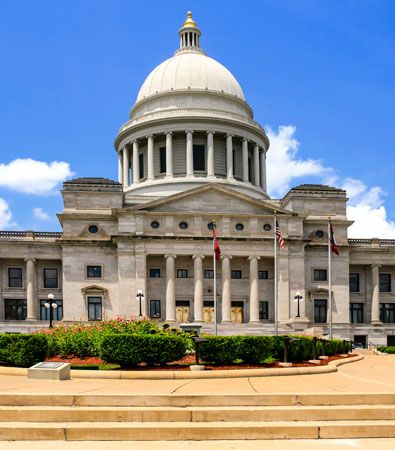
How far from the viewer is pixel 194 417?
13.1 meters

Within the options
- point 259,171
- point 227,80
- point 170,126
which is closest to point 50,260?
point 170,126

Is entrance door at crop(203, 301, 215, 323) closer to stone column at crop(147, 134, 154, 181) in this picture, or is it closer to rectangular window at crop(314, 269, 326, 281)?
rectangular window at crop(314, 269, 326, 281)

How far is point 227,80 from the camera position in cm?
8581

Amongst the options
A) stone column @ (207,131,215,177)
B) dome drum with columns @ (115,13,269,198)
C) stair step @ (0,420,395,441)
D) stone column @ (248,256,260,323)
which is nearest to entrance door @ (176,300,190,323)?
stone column @ (248,256,260,323)

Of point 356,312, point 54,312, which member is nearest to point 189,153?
point 54,312

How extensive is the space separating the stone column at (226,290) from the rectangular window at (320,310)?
10862 millimetres

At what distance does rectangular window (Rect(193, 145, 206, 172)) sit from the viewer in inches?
3081

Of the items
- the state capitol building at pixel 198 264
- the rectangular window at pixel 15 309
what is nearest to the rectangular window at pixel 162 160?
the state capitol building at pixel 198 264

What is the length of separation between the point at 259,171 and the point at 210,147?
9879 mm

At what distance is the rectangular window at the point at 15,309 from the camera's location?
6550cm

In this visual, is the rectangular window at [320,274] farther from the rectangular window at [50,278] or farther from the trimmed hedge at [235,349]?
the trimmed hedge at [235,349]

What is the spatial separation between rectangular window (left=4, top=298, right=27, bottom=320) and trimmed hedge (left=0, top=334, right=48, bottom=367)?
43.3 metres

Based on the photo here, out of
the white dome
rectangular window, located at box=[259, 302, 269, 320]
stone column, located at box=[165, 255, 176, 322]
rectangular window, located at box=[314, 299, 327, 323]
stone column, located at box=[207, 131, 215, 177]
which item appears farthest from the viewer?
the white dome

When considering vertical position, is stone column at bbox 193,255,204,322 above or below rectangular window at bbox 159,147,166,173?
below
